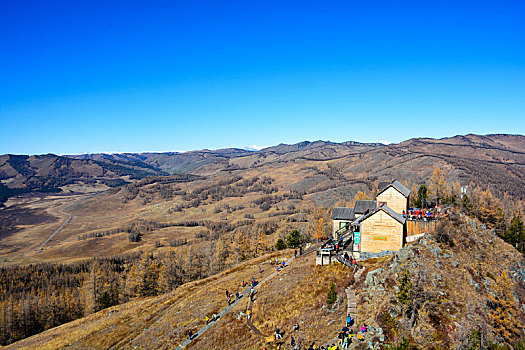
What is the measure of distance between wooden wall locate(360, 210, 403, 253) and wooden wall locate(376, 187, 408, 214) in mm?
17594

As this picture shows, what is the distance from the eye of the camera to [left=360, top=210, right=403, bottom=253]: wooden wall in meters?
47.1

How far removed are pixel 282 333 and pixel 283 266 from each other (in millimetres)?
29449

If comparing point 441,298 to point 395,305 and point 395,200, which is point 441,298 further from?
point 395,200

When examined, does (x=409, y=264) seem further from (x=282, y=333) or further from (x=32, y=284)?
(x=32, y=284)

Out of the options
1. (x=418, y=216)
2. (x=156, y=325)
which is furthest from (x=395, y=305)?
(x=156, y=325)

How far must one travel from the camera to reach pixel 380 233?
48.0 metres

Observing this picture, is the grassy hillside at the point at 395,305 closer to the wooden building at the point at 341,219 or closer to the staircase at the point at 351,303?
the staircase at the point at 351,303

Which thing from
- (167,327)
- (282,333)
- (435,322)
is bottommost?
(167,327)

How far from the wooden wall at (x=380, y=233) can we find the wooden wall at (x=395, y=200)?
17.6 meters

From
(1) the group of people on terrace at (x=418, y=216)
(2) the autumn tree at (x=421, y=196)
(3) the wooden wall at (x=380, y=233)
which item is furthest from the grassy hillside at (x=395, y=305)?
(2) the autumn tree at (x=421, y=196)

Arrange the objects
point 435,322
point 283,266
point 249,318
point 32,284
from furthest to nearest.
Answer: point 32,284 → point 283,266 → point 249,318 → point 435,322

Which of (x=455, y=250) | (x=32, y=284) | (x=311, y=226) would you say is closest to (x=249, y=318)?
(x=455, y=250)

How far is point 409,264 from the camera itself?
124ft

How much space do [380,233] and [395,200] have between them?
18682 millimetres
